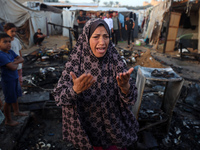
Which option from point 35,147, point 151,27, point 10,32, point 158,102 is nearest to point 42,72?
point 10,32

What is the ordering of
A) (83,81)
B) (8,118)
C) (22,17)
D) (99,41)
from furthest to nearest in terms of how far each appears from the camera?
(22,17)
(8,118)
(99,41)
(83,81)

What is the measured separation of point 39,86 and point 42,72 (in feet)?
2.06

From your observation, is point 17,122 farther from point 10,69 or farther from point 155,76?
point 155,76

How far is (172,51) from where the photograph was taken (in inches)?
398

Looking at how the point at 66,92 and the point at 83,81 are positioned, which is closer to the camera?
the point at 83,81

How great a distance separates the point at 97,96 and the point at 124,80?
37 centimetres

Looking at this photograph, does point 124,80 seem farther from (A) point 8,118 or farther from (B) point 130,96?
(A) point 8,118

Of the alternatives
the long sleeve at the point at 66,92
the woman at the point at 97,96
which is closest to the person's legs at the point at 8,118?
the woman at the point at 97,96

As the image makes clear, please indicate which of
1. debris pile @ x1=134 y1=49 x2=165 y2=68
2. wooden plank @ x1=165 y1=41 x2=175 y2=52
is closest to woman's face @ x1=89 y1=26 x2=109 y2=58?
debris pile @ x1=134 y1=49 x2=165 y2=68

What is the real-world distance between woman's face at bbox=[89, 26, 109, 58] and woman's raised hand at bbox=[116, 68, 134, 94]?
0.38 metres

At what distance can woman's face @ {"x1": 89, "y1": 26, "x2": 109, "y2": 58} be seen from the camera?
1396mm

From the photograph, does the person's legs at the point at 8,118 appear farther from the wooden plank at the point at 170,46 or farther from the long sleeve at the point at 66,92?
the wooden plank at the point at 170,46

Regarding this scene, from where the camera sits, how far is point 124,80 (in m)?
1.18

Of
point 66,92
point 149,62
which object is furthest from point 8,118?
point 149,62
